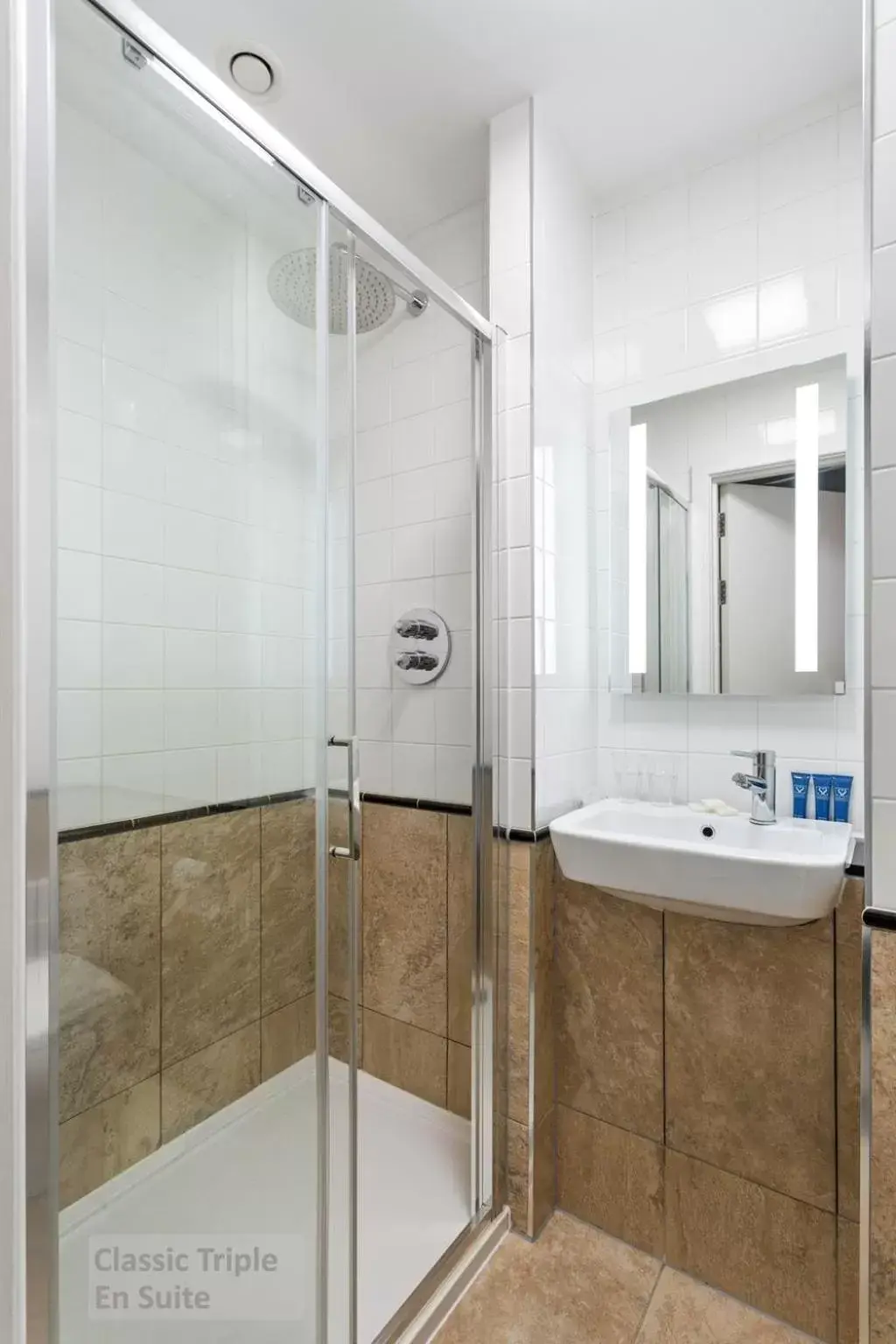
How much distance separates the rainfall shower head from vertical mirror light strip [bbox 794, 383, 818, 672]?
95 centimetres

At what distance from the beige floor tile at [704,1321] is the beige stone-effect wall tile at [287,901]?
40.5 inches

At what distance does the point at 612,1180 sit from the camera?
1537mm

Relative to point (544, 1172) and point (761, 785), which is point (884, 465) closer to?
point (761, 785)

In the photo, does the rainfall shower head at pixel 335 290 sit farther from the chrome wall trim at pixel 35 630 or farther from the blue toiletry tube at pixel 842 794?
the blue toiletry tube at pixel 842 794

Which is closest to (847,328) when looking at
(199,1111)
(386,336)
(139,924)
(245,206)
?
(386,336)

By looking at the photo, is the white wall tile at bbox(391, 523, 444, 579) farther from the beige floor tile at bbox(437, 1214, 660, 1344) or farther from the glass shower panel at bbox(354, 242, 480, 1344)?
the beige floor tile at bbox(437, 1214, 660, 1344)

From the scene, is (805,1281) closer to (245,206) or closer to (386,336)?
(386,336)

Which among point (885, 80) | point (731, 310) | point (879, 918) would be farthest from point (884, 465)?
point (731, 310)

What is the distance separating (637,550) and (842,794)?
29.5 inches

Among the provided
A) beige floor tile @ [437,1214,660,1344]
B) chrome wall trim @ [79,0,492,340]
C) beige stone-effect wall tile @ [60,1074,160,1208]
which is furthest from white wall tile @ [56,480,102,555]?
beige floor tile @ [437,1214,660,1344]

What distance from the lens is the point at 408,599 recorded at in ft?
5.08

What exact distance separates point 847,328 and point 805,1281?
1961mm

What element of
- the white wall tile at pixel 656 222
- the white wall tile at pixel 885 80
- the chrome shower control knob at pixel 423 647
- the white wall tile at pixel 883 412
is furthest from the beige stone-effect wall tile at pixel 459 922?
the white wall tile at pixel 656 222

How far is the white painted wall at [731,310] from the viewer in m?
1.48
